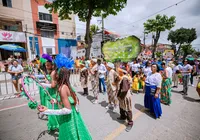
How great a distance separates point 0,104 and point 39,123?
109 inches

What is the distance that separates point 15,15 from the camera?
57.0 ft

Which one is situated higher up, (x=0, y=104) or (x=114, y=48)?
(x=114, y=48)

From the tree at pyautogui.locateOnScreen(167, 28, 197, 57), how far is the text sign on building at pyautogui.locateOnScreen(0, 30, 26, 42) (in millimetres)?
43658

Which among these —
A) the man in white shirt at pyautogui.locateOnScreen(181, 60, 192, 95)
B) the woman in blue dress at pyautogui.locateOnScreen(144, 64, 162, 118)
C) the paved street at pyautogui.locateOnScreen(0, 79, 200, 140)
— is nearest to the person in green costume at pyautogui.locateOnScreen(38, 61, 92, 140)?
the paved street at pyautogui.locateOnScreen(0, 79, 200, 140)

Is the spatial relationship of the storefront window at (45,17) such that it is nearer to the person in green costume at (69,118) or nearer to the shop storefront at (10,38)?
the shop storefront at (10,38)

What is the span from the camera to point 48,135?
2656 mm

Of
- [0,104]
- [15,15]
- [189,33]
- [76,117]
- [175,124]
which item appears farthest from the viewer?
[189,33]

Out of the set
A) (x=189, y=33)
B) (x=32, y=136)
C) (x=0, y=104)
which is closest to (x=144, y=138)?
(x=32, y=136)

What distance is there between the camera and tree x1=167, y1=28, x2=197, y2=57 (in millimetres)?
37469

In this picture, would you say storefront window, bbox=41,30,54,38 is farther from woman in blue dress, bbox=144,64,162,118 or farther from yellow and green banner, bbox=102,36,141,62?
woman in blue dress, bbox=144,64,162,118

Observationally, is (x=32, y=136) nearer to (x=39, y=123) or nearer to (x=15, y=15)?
(x=39, y=123)

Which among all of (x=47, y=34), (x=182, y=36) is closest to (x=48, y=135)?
(x=47, y=34)

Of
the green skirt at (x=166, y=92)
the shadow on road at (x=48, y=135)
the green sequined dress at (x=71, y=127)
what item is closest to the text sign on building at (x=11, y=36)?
the shadow on road at (x=48, y=135)

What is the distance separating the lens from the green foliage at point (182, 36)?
37.5 m
